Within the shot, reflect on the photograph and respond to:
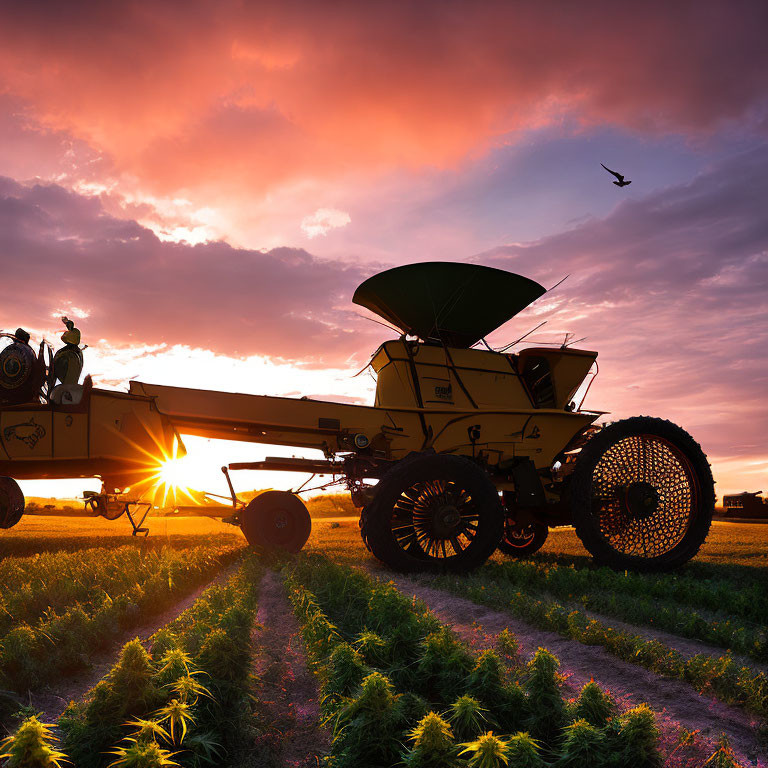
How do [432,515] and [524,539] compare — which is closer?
[432,515]

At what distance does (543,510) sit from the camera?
11766 mm

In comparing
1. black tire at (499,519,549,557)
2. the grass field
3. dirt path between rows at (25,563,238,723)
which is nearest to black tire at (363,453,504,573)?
the grass field

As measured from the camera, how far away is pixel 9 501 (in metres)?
10.1

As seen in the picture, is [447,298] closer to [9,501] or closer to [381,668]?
[381,668]

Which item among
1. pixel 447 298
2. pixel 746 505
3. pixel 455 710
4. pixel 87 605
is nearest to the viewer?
pixel 455 710

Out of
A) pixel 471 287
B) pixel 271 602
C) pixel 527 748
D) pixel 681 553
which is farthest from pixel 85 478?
pixel 681 553

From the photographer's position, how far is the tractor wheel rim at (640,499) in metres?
10.5

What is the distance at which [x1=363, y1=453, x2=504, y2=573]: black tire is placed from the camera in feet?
30.2

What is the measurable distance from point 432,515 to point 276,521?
3710mm

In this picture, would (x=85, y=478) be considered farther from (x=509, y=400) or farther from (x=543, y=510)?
(x=543, y=510)

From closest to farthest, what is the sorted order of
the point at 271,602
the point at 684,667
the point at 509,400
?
1. the point at 684,667
2. the point at 271,602
3. the point at 509,400

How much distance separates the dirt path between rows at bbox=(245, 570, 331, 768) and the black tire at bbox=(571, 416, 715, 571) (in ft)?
19.3

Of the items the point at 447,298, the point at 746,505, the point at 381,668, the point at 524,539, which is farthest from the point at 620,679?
the point at 746,505

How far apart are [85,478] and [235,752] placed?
26.1 feet
